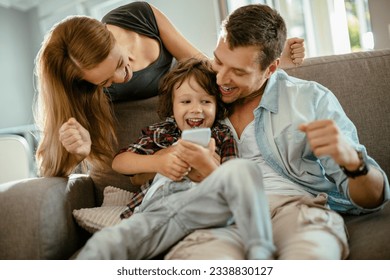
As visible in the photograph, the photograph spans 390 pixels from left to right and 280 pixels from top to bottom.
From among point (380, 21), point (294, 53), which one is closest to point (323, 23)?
point (380, 21)

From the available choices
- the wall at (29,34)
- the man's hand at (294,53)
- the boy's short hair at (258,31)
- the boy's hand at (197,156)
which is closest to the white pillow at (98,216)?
the boy's hand at (197,156)

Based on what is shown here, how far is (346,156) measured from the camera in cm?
87

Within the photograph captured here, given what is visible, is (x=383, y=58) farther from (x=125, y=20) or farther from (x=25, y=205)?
(x=25, y=205)

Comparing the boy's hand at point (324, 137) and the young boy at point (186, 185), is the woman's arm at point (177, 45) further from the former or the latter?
the boy's hand at point (324, 137)

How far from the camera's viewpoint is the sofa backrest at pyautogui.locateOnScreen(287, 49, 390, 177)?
1.36 m

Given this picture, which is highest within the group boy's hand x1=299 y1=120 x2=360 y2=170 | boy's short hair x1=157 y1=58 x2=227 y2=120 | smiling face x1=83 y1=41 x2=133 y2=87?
smiling face x1=83 y1=41 x2=133 y2=87

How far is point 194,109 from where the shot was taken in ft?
4.02

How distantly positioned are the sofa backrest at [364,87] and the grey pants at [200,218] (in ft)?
2.17

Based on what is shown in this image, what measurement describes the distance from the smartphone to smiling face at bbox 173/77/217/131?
24cm

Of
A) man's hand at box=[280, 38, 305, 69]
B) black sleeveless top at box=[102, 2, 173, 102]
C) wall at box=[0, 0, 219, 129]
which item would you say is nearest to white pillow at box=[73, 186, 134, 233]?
black sleeveless top at box=[102, 2, 173, 102]

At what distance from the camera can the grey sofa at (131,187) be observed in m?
1.04

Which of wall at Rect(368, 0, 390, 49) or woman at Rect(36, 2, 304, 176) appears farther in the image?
wall at Rect(368, 0, 390, 49)

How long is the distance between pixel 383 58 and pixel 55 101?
1.06 meters

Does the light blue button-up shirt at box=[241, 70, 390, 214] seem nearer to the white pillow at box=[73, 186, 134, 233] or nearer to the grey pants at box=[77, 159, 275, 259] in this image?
the grey pants at box=[77, 159, 275, 259]
